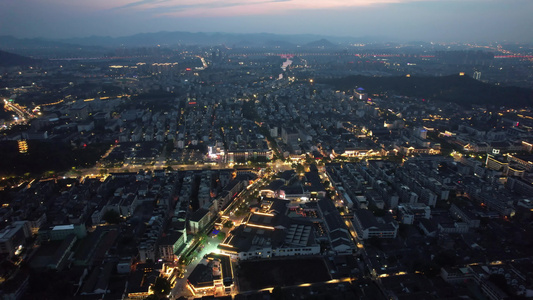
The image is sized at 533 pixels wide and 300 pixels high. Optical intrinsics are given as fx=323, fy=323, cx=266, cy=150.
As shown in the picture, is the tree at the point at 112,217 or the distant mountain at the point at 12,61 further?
the distant mountain at the point at 12,61

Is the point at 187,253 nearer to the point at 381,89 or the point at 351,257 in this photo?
the point at 351,257

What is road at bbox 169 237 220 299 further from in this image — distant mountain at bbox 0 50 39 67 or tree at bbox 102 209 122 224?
distant mountain at bbox 0 50 39 67

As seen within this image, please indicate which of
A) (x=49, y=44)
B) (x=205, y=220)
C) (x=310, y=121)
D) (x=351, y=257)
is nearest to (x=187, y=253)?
(x=205, y=220)

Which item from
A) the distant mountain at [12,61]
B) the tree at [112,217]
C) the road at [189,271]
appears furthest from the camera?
the distant mountain at [12,61]

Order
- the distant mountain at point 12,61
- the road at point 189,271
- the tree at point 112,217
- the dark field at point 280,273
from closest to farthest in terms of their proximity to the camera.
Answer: the road at point 189,271
the dark field at point 280,273
the tree at point 112,217
the distant mountain at point 12,61

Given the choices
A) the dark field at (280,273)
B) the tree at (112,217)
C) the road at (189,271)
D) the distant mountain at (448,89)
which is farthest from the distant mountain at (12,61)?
the dark field at (280,273)

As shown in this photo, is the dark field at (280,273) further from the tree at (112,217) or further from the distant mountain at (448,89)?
the distant mountain at (448,89)

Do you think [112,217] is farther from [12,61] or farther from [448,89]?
[12,61]

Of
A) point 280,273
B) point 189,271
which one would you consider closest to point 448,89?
point 280,273

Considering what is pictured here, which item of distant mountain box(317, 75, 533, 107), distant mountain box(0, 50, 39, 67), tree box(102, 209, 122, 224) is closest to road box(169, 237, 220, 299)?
tree box(102, 209, 122, 224)
